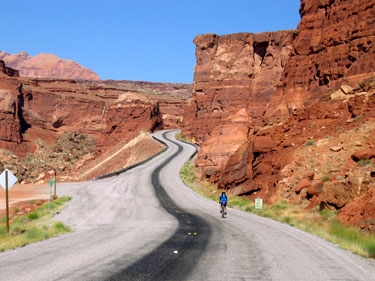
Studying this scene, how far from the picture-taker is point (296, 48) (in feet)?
147

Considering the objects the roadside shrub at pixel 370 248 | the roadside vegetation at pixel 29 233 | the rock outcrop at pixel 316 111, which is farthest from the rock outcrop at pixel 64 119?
the roadside shrub at pixel 370 248

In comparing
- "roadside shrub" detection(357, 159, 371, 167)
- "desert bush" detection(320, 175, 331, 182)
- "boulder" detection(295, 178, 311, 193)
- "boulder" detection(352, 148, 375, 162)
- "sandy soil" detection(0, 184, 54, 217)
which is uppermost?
"boulder" detection(352, 148, 375, 162)

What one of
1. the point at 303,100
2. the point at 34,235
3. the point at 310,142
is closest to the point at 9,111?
the point at 303,100

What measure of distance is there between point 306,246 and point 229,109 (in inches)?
2858

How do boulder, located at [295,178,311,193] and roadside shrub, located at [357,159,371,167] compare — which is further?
boulder, located at [295,178,311,193]

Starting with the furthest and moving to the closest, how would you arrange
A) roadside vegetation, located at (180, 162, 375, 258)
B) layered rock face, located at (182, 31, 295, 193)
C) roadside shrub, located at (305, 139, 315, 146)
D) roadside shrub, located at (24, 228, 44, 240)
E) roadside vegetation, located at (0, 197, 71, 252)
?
layered rock face, located at (182, 31, 295, 193) → roadside shrub, located at (305, 139, 315, 146) → roadside shrub, located at (24, 228, 44, 240) → roadside vegetation, located at (180, 162, 375, 258) → roadside vegetation, located at (0, 197, 71, 252)

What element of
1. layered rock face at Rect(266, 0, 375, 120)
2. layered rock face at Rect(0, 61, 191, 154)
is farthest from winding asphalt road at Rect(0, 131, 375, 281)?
layered rock face at Rect(0, 61, 191, 154)

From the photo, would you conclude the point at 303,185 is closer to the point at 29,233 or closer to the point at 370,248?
the point at 370,248

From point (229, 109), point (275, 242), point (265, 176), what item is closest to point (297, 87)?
point (265, 176)

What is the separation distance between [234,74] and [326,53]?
4937cm

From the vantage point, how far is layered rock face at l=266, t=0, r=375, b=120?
36625 mm

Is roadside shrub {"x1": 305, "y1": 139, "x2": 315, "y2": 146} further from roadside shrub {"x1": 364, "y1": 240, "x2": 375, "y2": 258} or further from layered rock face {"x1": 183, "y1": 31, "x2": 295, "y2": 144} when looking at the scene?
layered rock face {"x1": 183, "y1": 31, "x2": 295, "y2": 144}

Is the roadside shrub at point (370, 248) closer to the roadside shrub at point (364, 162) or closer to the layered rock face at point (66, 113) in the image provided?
the roadside shrub at point (364, 162)

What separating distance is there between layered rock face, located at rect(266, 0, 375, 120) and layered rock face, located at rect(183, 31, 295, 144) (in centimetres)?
3852
